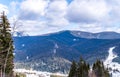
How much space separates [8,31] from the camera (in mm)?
46656

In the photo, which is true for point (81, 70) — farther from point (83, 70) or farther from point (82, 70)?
point (83, 70)

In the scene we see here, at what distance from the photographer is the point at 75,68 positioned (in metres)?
101

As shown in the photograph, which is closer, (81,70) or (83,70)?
(83,70)

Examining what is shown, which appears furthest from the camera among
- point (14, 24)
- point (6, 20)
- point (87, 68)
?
point (87, 68)

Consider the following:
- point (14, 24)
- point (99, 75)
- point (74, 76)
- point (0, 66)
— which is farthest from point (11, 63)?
point (99, 75)

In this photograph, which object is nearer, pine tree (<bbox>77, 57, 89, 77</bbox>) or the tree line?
pine tree (<bbox>77, 57, 89, 77</bbox>)

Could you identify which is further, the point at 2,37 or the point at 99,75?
the point at 99,75

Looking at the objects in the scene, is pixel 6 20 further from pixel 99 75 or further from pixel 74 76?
pixel 99 75

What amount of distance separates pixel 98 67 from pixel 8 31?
62.8m

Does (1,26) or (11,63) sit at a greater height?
(1,26)

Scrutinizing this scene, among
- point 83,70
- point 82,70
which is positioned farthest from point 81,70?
point 83,70

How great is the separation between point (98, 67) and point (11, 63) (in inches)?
2297

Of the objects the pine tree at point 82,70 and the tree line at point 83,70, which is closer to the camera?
the pine tree at point 82,70

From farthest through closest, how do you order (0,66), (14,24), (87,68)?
(87,68), (0,66), (14,24)
